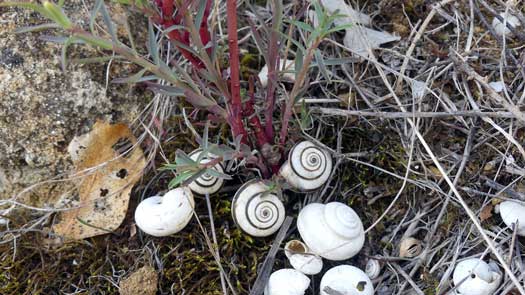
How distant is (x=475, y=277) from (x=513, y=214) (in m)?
0.29

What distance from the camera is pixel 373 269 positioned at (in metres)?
2.11

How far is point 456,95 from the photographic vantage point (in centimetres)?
240

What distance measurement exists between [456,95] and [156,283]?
144 centimetres

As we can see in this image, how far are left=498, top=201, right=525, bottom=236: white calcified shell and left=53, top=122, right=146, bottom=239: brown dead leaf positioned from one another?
56.3 inches

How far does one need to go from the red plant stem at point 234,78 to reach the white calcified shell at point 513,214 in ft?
3.26

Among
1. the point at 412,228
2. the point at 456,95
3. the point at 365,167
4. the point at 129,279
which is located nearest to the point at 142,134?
the point at 129,279

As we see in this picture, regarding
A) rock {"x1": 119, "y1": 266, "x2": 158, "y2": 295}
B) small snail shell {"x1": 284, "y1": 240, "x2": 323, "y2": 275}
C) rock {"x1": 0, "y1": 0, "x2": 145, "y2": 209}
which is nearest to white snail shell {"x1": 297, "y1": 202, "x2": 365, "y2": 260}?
small snail shell {"x1": 284, "y1": 240, "x2": 323, "y2": 275}

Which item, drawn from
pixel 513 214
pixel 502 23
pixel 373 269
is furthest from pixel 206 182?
pixel 502 23

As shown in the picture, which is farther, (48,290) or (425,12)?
(425,12)

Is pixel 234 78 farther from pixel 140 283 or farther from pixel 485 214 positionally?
pixel 485 214

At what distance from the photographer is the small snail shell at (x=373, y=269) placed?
2109mm

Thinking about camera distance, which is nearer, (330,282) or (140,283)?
(330,282)

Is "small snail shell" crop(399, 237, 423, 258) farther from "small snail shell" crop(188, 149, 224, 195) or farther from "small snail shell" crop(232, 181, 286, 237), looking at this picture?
"small snail shell" crop(188, 149, 224, 195)

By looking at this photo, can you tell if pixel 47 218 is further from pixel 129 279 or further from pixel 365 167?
pixel 365 167
